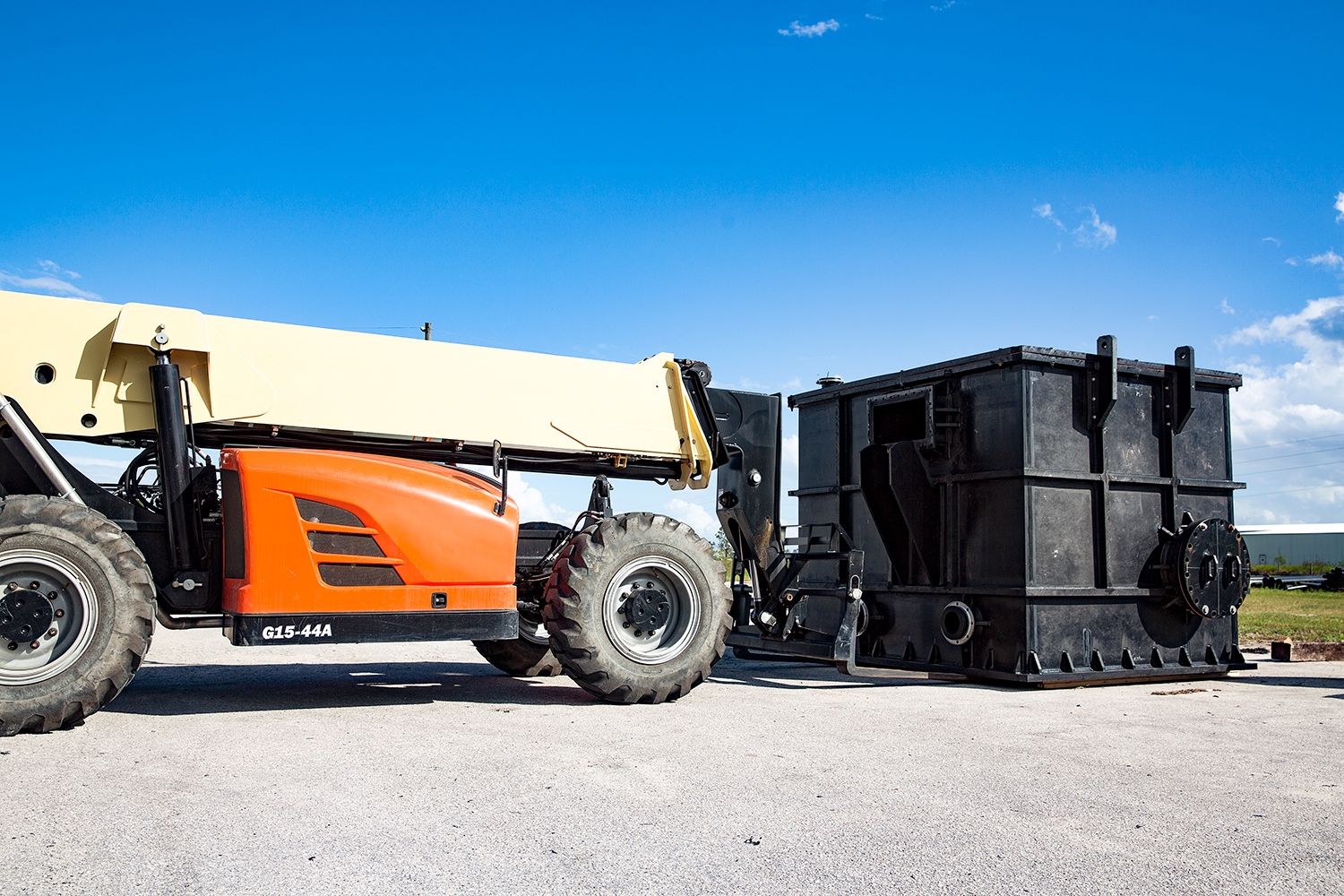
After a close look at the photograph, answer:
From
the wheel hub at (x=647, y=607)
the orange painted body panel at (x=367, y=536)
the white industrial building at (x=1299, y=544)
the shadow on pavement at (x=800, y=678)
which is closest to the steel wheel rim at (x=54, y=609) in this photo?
the orange painted body panel at (x=367, y=536)

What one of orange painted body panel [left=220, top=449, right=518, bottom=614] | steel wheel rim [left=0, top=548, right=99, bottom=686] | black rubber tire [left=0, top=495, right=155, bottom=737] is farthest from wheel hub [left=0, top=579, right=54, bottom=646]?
→ orange painted body panel [left=220, top=449, right=518, bottom=614]

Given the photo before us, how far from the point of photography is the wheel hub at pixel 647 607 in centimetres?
781

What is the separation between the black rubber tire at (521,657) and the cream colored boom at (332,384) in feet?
6.68

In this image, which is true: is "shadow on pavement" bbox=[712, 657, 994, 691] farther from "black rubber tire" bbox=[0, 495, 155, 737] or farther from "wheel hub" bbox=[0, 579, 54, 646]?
"wheel hub" bbox=[0, 579, 54, 646]

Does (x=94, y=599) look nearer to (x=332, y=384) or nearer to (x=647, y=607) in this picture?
(x=332, y=384)

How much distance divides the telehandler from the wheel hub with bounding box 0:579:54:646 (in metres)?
0.02

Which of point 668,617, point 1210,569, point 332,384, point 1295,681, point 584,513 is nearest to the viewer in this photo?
point 332,384

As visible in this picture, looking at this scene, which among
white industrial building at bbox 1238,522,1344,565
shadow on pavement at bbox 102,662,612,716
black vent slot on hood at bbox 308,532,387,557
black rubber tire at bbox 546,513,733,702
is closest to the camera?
black vent slot on hood at bbox 308,532,387,557

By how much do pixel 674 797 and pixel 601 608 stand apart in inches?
114

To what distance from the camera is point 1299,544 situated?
7775 cm

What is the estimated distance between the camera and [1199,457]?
402 inches

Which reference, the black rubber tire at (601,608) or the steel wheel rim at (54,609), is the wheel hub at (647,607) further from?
the steel wheel rim at (54,609)

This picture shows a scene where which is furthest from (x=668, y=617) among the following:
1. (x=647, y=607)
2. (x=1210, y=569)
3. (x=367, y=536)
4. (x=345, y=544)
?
(x=1210, y=569)

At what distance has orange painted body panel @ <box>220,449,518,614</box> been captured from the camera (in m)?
6.78
